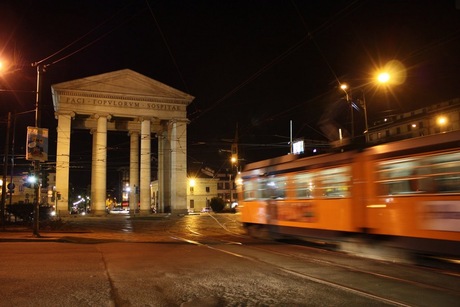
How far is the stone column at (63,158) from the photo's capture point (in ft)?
166

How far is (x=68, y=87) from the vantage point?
51750 millimetres

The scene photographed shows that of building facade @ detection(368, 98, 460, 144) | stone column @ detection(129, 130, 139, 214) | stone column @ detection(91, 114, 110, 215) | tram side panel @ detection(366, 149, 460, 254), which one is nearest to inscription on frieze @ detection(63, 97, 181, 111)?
stone column @ detection(91, 114, 110, 215)

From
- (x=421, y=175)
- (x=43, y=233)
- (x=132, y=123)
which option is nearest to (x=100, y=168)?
(x=132, y=123)

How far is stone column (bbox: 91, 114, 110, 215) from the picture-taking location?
173 ft

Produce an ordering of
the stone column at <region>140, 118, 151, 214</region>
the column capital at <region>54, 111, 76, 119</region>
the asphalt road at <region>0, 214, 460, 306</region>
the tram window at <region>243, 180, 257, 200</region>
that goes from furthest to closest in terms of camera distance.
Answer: the stone column at <region>140, 118, 151, 214</region> < the column capital at <region>54, 111, 76, 119</region> < the tram window at <region>243, 180, 257, 200</region> < the asphalt road at <region>0, 214, 460, 306</region>

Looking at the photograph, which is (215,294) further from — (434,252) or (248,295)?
(434,252)

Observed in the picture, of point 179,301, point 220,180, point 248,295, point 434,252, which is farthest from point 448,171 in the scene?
point 220,180

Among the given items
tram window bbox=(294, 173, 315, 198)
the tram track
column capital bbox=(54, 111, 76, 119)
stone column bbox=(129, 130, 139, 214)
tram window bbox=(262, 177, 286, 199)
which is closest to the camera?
the tram track

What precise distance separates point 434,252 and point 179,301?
644 centimetres

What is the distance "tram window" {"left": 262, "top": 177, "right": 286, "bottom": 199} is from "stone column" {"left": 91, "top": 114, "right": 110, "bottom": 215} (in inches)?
1522

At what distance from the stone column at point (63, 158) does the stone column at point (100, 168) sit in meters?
3.28

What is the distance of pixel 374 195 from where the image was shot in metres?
12.2

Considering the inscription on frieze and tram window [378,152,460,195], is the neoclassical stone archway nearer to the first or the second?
the inscription on frieze

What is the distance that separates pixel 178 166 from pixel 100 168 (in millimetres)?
9525
